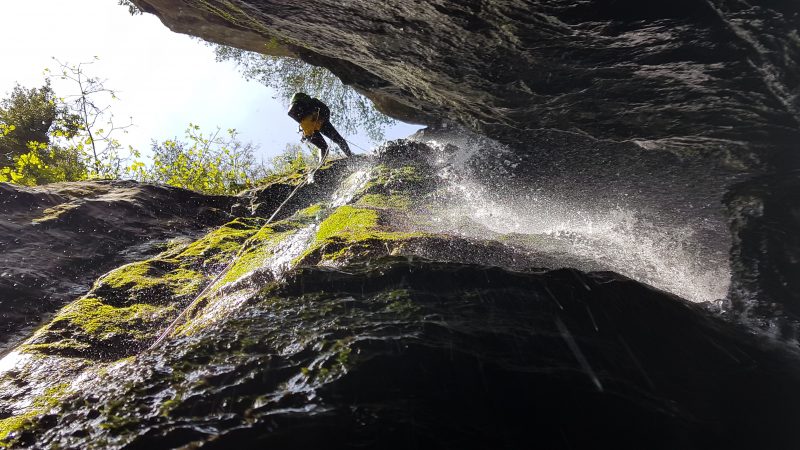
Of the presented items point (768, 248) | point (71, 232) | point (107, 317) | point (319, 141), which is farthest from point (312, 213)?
point (768, 248)

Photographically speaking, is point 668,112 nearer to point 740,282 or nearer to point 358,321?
point 740,282

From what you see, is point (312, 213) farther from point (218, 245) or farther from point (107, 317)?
point (107, 317)

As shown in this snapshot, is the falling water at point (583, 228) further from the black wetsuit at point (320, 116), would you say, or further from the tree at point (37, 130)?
the tree at point (37, 130)

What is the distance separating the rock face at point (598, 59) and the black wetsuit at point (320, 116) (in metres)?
3.52

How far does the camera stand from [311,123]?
10.0m

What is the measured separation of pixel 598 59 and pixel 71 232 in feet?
24.5

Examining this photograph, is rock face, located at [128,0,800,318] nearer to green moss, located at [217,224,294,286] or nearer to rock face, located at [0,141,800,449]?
rock face, located at [0,141,800,449]

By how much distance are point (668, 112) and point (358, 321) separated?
3933 millimetres

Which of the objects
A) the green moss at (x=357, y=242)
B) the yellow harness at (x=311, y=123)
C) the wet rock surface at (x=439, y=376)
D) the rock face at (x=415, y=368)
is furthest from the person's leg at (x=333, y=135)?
the wet rock surface at (x=439, y=376)

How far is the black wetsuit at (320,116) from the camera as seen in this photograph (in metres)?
9.88

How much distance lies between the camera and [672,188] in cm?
600

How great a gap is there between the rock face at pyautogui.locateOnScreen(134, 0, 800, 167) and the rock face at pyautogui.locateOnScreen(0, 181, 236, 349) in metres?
3.90

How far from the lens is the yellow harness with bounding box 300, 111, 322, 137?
10008mm

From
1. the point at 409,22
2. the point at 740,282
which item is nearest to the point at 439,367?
the point at 409,22
